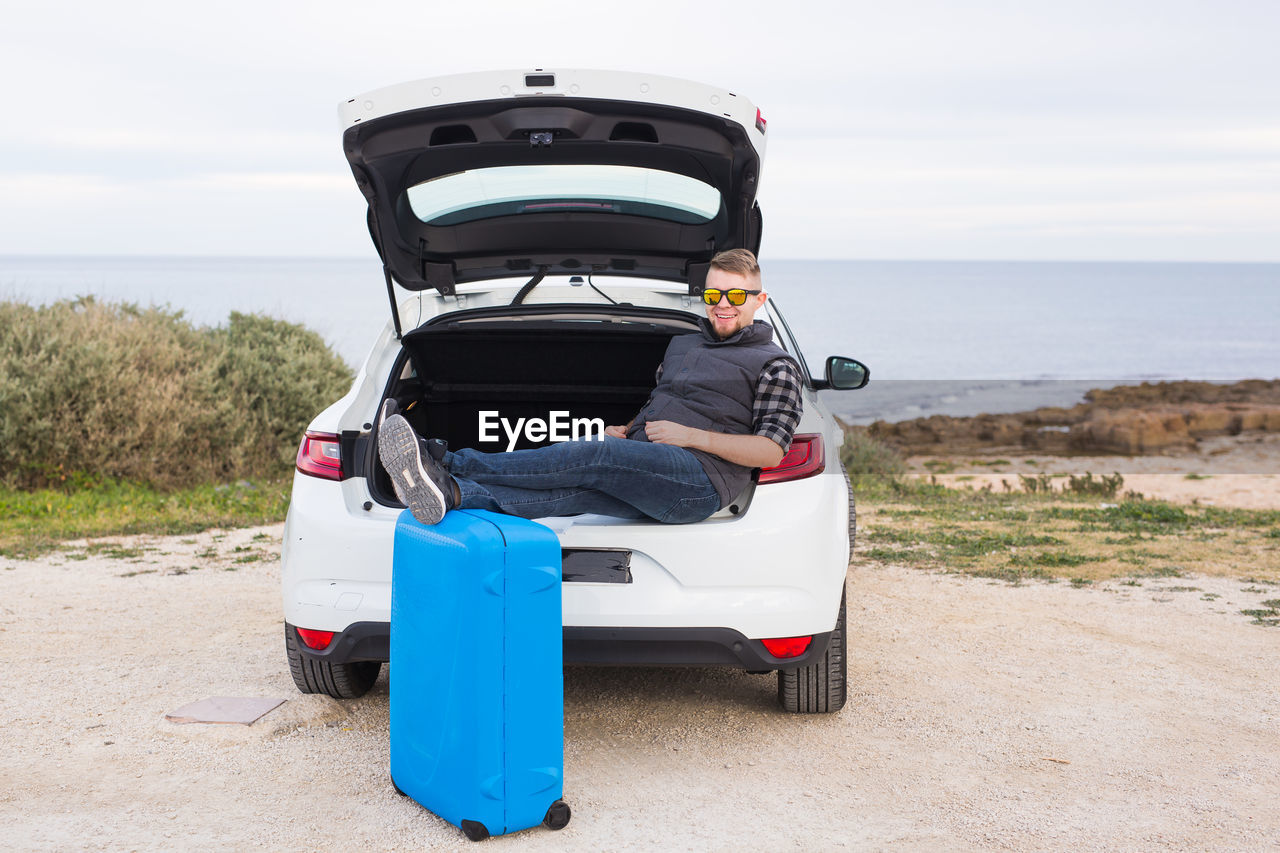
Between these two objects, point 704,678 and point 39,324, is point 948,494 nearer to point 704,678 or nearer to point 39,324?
point 704,678

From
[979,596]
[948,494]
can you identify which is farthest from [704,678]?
[948,494]

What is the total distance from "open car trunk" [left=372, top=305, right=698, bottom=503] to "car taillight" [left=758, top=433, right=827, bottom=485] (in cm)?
108

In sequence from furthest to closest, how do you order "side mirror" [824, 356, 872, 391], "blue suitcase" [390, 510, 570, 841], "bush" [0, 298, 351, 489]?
"bush" [0, 298, 351, 489] → "side mirror" [824, 356, 872, 391] → "blue suitcase" [390, 510, 570, 841]

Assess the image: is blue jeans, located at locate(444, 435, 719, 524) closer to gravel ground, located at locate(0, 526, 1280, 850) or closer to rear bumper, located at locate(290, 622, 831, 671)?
rear bumper, located at locate(290, 622, 831, 671)

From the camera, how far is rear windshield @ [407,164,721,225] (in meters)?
4.18

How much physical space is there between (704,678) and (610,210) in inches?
77.0

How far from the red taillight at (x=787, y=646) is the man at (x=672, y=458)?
1.47ft

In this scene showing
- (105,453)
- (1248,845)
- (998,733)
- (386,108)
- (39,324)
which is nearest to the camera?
(1248,845)

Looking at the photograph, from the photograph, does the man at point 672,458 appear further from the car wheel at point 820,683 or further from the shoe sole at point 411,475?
the car wheel at point 820,683

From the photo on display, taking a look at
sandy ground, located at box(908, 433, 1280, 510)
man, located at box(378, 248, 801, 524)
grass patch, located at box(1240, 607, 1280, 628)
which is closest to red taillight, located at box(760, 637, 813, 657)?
man, located at box(378, 248, 801, 524)

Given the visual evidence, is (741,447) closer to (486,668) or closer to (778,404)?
(778,404)

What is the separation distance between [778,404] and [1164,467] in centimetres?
2167

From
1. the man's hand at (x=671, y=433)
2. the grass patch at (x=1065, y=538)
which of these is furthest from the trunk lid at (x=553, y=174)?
the grass patch at (x=1065, y=538)

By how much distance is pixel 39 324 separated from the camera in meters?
11.8
